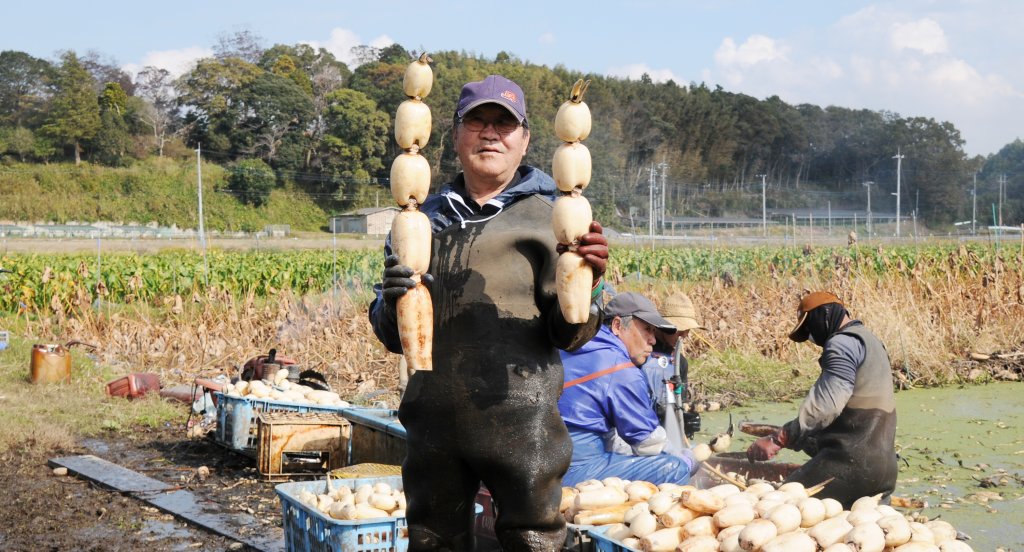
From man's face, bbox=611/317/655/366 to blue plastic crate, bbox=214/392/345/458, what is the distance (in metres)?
2.36

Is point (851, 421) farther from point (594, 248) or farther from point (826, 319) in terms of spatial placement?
point (594, 248)

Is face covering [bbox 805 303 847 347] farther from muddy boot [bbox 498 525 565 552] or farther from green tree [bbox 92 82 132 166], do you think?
green tree [bbox 92 82 132 166]

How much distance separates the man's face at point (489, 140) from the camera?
276 cm

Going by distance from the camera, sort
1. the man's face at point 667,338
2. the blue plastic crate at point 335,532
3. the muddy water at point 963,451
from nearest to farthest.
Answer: the blue plastic crate at point 335,532 < the muddy water at point 963,451 < the man's face at point 667,338

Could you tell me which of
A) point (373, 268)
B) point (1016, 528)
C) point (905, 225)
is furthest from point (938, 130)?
point (1016, 528)

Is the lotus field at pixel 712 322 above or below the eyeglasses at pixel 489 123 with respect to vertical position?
below

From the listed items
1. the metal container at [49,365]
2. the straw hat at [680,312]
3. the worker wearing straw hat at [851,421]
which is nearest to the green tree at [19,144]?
the metal container at [49,365]

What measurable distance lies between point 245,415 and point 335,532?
3408 mm

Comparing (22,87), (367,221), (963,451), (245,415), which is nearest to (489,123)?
(245,415)

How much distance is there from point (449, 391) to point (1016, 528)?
4.29 metres

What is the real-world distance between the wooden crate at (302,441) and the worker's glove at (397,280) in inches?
154

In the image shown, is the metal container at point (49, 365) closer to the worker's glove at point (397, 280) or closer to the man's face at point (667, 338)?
the man's face at point (667, 338)

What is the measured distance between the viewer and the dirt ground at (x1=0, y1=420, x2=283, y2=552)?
5.16 metres

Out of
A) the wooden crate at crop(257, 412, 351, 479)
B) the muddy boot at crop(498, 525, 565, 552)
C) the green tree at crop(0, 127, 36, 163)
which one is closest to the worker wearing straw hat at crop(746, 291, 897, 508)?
the muddy boot at crop(498, 525, 565, 552)
